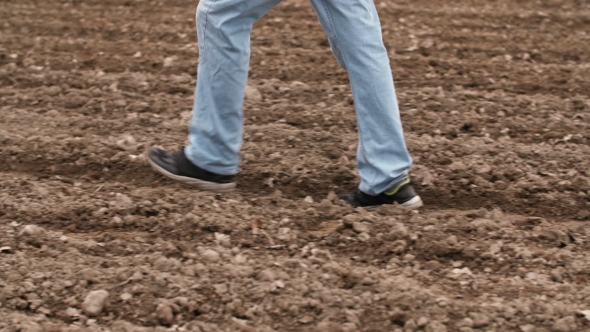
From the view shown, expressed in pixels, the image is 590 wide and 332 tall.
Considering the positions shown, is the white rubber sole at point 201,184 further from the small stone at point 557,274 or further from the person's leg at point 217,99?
the small stone at point 557,274

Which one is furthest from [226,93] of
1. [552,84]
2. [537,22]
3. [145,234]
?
[537,22]

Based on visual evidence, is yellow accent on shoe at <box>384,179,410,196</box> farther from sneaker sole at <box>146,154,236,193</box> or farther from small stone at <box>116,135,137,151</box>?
small stone at <box>116,135,137,151</box>

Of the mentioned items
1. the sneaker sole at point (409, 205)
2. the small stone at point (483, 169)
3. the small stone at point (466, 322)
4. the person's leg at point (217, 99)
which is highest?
the person's leg at point (217, 99)

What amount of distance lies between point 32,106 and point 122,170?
1.14 metres

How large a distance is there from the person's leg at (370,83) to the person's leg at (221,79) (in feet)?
0.90

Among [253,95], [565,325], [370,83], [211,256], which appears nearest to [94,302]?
[211,256]

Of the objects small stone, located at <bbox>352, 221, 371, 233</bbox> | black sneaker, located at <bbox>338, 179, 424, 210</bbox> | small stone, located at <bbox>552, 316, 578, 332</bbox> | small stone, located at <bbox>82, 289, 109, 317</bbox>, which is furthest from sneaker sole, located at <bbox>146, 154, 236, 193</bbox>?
small stone, located at <bbox>552, 316, 578, 332</bbox>

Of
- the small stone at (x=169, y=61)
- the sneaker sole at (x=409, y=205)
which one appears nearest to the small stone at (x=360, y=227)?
the sneaker sole at (x=409, y=205)

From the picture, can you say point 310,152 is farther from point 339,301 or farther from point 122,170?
point 339,301

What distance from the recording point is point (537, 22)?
6195 mm

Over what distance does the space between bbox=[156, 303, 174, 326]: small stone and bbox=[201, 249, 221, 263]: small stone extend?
352 mm

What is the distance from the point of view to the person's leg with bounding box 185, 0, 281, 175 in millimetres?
3375

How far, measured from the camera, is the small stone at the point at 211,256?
3145mm

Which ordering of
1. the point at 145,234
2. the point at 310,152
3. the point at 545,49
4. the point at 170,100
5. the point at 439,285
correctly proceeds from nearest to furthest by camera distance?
the point at 439,285 → the point at 145,234 → the point at 310,152 → the point at 170,100 → the point at 545,49
